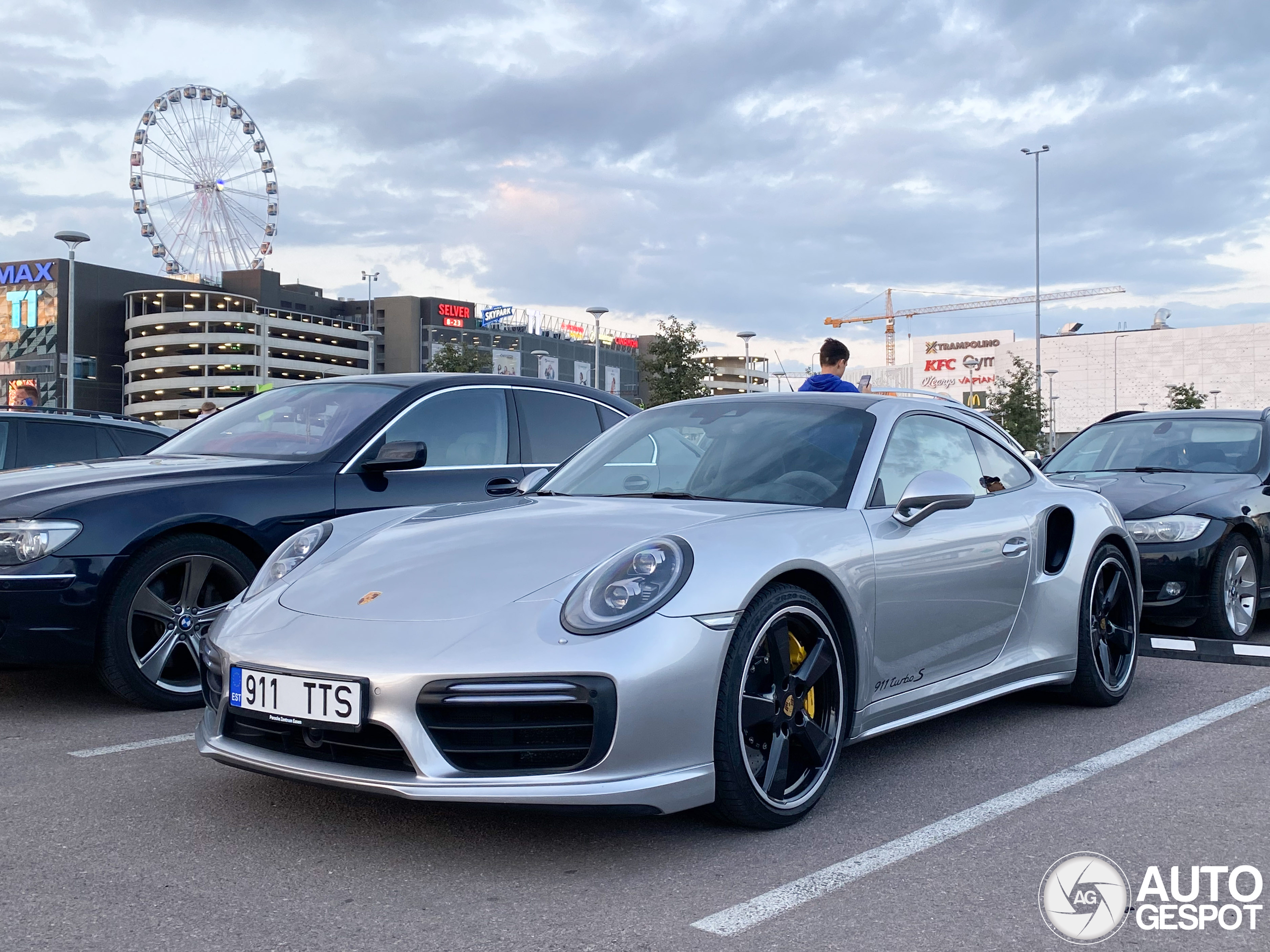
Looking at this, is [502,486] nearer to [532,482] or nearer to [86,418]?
[532,482]

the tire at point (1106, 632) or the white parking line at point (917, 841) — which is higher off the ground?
the tire at point (1106, 632)

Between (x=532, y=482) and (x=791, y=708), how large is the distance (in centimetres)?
159

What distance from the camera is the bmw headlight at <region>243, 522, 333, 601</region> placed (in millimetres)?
3867

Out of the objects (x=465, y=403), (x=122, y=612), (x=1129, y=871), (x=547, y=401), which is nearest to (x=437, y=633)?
(x=1129, y=871)

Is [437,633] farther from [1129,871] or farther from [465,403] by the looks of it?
[465,403]

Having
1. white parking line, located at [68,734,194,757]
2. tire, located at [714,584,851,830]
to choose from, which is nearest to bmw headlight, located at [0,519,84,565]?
white parking line, located at [68,734,194,757]

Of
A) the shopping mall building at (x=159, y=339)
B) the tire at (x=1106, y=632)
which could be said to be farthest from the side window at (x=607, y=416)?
the shopping mall building at (x=159, y=339)

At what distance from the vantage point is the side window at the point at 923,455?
4.15 m

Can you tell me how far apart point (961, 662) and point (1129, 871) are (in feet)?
4.07

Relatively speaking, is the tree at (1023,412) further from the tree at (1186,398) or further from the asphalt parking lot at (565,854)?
the asphalt parking lot at (565,854)

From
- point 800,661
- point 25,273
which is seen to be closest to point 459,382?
point 800,661
